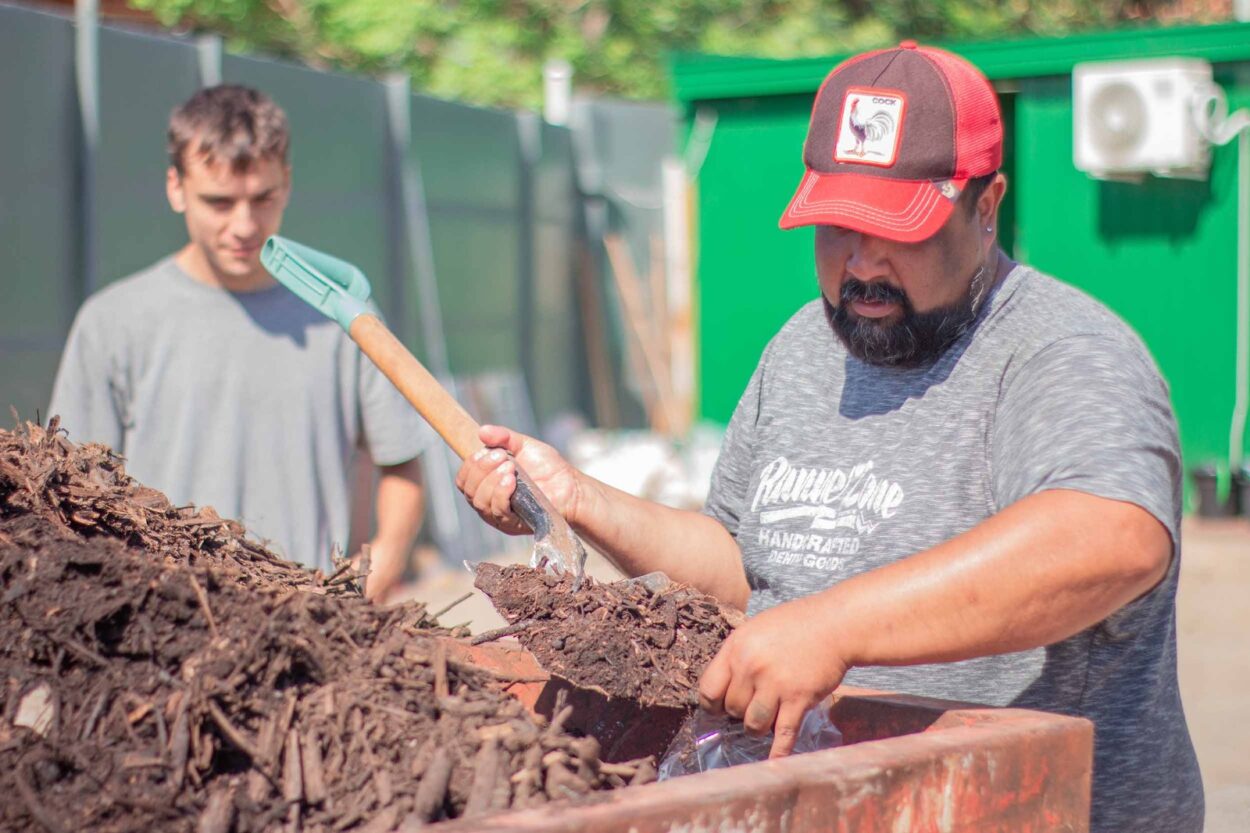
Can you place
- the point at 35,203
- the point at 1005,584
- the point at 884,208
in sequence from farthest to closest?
the point at 35,203 → the point at 884,208 → the point at 1005,584

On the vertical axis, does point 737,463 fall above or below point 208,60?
below

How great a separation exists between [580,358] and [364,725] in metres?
10.8

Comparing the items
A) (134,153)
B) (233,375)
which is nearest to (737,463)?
(233,375)

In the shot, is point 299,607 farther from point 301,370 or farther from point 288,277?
point 301,370

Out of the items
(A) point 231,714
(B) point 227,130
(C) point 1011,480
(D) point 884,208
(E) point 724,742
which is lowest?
(E) point 724,742

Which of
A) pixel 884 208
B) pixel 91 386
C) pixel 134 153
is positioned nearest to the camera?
pixel 884 208

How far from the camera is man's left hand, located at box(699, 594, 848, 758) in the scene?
6.34 feet

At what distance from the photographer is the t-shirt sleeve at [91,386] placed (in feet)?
11.8

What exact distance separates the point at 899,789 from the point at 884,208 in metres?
0.93

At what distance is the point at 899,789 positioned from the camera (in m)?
1.82

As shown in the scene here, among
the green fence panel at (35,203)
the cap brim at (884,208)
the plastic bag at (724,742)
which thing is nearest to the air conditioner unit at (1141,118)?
the green fence panel at (35,203)

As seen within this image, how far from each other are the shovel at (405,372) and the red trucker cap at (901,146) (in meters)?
0.64

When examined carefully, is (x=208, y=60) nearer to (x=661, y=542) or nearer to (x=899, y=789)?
(x=661, y=542)

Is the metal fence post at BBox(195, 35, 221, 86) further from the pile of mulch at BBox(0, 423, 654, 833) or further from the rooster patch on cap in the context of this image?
the pile of mulch at BBox(0, 423, 654, 833)
